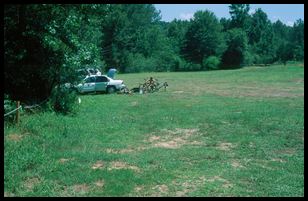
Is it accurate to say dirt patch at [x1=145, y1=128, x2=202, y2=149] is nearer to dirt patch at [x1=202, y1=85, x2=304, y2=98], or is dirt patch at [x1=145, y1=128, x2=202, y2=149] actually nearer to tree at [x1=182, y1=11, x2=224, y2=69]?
dirt patch at [x1=202, y1=85, x2=304, y2=98]

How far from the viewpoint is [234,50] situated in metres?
83.8

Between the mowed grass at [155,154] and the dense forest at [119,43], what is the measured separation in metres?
2.30

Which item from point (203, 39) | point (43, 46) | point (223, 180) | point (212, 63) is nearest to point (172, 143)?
point (223, 180)

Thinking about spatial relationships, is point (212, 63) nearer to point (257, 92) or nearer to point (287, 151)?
point (257, 92)

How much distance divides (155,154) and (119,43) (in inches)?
2771

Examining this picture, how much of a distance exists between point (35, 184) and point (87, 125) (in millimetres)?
7114

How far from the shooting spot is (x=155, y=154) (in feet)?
37.9

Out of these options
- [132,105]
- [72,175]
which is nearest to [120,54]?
[132,105]

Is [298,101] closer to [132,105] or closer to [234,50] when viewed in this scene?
[132,105]

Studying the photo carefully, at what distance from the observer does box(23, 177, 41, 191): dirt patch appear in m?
8.37

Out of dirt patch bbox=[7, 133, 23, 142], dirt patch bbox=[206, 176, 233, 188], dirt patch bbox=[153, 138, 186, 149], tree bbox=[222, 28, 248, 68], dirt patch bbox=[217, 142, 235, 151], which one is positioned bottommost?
dirt patch bbox=[206, 176, 233, 188]

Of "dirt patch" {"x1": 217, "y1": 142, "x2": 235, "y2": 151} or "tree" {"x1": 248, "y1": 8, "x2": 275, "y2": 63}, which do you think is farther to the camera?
"tree" {"x1": 248, "y1": 8, "x2": 275, "y2": 63}

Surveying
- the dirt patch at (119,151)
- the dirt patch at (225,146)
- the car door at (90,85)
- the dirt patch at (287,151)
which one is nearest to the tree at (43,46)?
the dirt patch at (119,151)

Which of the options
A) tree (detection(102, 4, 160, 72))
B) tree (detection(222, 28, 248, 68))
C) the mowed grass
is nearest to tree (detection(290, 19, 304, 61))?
tree (detection(222, 28, 248, 68))
